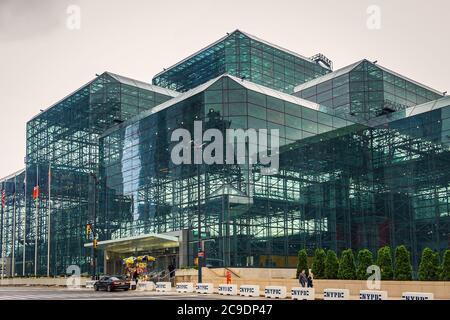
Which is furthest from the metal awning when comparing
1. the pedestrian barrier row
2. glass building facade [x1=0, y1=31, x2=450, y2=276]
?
the pedestrian barrier row

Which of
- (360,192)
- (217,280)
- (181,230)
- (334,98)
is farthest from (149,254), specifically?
(334,98)

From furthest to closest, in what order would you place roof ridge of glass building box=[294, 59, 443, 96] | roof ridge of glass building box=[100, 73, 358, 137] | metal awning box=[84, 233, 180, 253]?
roof ridge of glass building box=[294, 59, 443, 96] → roof ridge of glass building box=[100, 73, 358, 137] → metal awning box=[84, 233, 180, 253]

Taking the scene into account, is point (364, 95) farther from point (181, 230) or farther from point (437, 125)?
point (181, 230)

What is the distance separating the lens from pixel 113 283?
44.8m

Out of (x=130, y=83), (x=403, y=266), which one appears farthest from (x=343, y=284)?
(x=130, y=83)

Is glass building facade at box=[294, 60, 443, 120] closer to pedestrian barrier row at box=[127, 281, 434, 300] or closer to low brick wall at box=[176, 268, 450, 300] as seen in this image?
low brick wall at box=[176, 268, 450, 300]

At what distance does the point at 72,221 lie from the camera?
81750 mm

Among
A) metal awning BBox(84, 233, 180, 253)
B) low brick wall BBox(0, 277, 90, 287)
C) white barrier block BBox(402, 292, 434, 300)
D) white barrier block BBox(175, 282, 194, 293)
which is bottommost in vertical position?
low brick wall BBox(0, 277, 90, 287)

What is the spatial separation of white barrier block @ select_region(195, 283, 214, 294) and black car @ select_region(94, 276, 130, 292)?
21.4ft

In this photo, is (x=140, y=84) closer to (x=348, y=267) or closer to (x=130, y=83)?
(x=130, y=83)

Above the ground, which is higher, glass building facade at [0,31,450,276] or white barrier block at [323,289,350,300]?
glass building facade at [0,31,450,276]

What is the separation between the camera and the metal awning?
5581cm

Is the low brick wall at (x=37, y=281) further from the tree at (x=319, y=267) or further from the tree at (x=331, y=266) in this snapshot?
the tree at (x=331, y=266)

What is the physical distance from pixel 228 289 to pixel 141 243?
2313 cm
